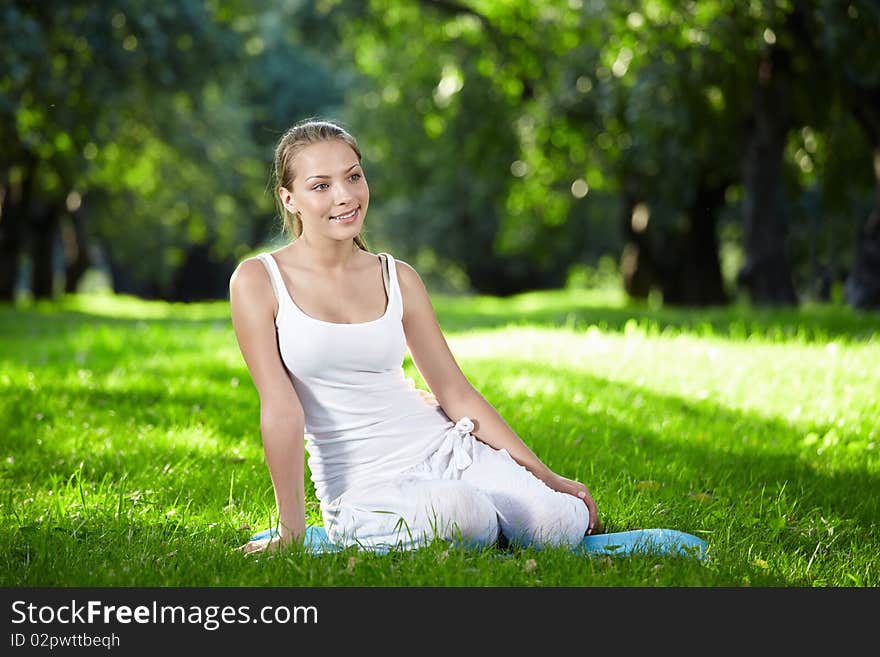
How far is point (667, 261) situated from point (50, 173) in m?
14.2

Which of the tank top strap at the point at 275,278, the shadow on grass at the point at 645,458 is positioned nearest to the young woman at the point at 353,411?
the tank top strap at the point at 275,278

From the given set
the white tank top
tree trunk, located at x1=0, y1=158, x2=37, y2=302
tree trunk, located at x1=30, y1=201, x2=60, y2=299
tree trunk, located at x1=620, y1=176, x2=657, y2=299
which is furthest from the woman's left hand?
tree trunk, located at x1=30, y1=201, x2=60, y2=299

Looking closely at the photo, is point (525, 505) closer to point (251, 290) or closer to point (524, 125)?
point (251, 290)

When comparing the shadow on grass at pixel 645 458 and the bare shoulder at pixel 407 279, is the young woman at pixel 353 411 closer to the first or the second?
the bare shoulder at pixel 407 279

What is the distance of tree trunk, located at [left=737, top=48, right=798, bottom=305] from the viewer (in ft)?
49.1

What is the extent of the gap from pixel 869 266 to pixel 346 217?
36.4 feet

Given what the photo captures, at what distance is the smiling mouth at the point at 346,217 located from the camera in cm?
405

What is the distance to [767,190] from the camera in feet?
50.3

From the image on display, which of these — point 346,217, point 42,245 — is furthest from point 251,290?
point 42,245

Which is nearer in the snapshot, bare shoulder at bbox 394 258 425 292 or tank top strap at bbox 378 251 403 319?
tank top strap at bbox 378 251 403 319

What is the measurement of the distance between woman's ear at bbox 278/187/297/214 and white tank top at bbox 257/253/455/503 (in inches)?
7.9

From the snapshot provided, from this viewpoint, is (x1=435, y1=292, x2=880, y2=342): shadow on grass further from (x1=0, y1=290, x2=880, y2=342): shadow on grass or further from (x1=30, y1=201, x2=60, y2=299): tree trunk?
(x1=30, y1=201, x2=60, y2=299): tree trunk

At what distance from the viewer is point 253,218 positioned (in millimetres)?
41156

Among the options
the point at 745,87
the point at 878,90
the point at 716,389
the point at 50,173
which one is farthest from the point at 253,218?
the point at 716,389
